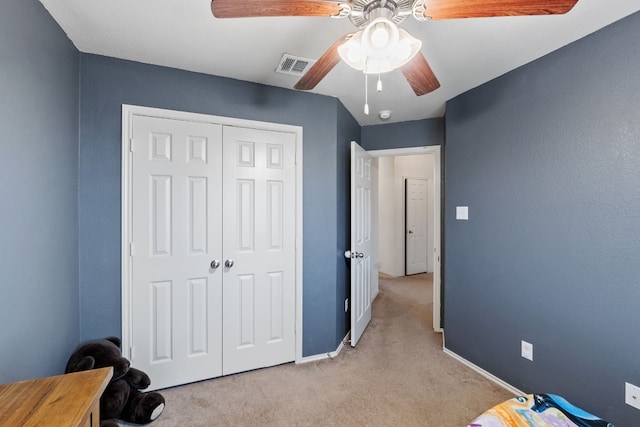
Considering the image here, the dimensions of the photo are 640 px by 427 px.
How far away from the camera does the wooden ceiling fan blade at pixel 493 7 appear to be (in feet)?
3.12

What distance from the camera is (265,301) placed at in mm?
2385

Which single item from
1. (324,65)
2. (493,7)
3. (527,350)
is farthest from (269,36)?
(527,350)

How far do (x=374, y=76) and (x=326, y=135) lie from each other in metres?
0.62

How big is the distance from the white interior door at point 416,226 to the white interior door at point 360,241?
275cm

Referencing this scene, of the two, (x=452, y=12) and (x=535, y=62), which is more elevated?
(x=535, y=62)

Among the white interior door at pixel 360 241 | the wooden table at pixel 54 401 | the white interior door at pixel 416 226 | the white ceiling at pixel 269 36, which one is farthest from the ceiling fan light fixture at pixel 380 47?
the white interior door at pixel 416 226

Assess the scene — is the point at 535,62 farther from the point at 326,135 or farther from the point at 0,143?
the point at 0,143

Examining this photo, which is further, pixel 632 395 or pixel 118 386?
pixel 118 386

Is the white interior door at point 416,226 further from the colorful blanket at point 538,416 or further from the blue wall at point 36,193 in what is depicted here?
the blue wall at point 36,193

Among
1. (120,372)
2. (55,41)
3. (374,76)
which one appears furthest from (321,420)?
(55,41)

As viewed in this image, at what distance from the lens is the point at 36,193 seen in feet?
4.61

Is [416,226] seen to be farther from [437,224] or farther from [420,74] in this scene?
[420,74]

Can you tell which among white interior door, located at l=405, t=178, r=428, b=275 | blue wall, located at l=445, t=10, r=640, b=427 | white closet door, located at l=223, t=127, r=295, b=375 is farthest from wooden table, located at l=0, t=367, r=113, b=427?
white interior door, located at l=405, t=178, r=428, b=275

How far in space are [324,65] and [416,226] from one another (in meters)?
4.96
